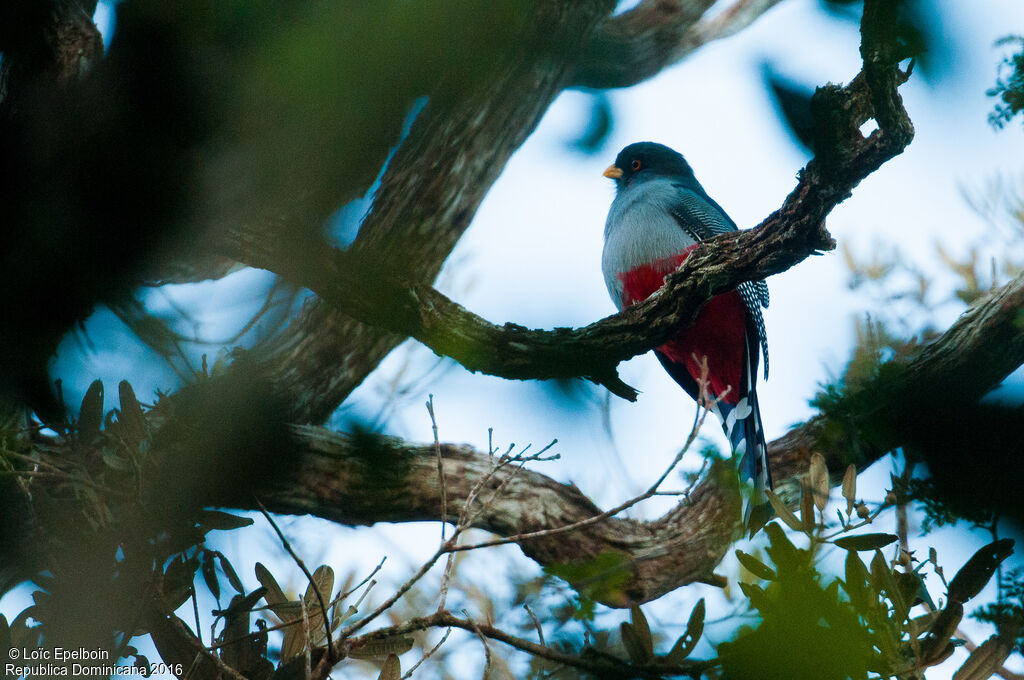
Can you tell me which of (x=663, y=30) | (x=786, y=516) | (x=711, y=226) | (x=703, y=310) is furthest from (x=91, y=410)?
(x=663, y=30)

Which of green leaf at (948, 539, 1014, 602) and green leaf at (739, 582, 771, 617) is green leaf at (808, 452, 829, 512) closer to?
green leaf at (948, 539, 1014, 602)

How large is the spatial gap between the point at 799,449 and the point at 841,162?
6.64 ft

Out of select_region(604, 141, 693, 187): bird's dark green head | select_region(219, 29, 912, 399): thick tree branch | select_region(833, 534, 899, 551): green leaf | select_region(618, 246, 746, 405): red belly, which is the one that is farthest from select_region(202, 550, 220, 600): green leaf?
select_region(604, 141, 693, 187): bird's dark green head

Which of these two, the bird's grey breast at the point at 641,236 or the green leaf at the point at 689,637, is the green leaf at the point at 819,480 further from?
the bird's grey breast at the point at 641,236

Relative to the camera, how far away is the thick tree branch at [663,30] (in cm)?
509

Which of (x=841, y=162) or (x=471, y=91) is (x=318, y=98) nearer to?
(x=471, y=91)

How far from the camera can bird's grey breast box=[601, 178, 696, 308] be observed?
14.3 ft

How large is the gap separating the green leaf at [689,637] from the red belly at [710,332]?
275 cm

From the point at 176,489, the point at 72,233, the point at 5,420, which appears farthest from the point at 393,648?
the point at 72,233

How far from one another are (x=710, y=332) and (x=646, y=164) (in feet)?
4.99

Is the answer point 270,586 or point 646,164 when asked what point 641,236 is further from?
point 270,586

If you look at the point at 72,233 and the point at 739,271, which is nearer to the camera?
the point at 72,233

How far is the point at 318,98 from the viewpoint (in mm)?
997

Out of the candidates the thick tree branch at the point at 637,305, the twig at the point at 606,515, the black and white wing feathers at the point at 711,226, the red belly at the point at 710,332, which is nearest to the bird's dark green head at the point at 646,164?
the black and white wing feathers at the point at 711,226
